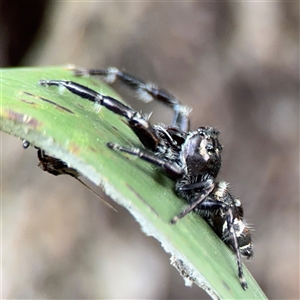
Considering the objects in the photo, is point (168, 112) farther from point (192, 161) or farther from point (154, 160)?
point (154, 160)

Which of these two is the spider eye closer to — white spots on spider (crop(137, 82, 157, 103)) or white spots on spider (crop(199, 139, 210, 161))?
white spots on spider (crop(199, 139, 210, 161))

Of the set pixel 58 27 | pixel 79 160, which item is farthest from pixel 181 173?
pixel 58 27

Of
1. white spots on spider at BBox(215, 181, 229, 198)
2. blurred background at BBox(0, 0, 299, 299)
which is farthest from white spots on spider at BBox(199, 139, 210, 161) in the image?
blurred background at BBox(0, 0, 299, 299)

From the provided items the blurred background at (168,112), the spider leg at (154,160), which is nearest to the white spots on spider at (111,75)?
the spider leg at (154,160)

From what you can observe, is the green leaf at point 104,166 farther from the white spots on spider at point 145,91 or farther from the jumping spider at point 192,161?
the white spots on spider at point 145,91

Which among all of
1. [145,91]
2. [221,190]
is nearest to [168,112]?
[145,91]

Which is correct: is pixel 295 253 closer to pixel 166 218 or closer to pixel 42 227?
pixel 42 227
